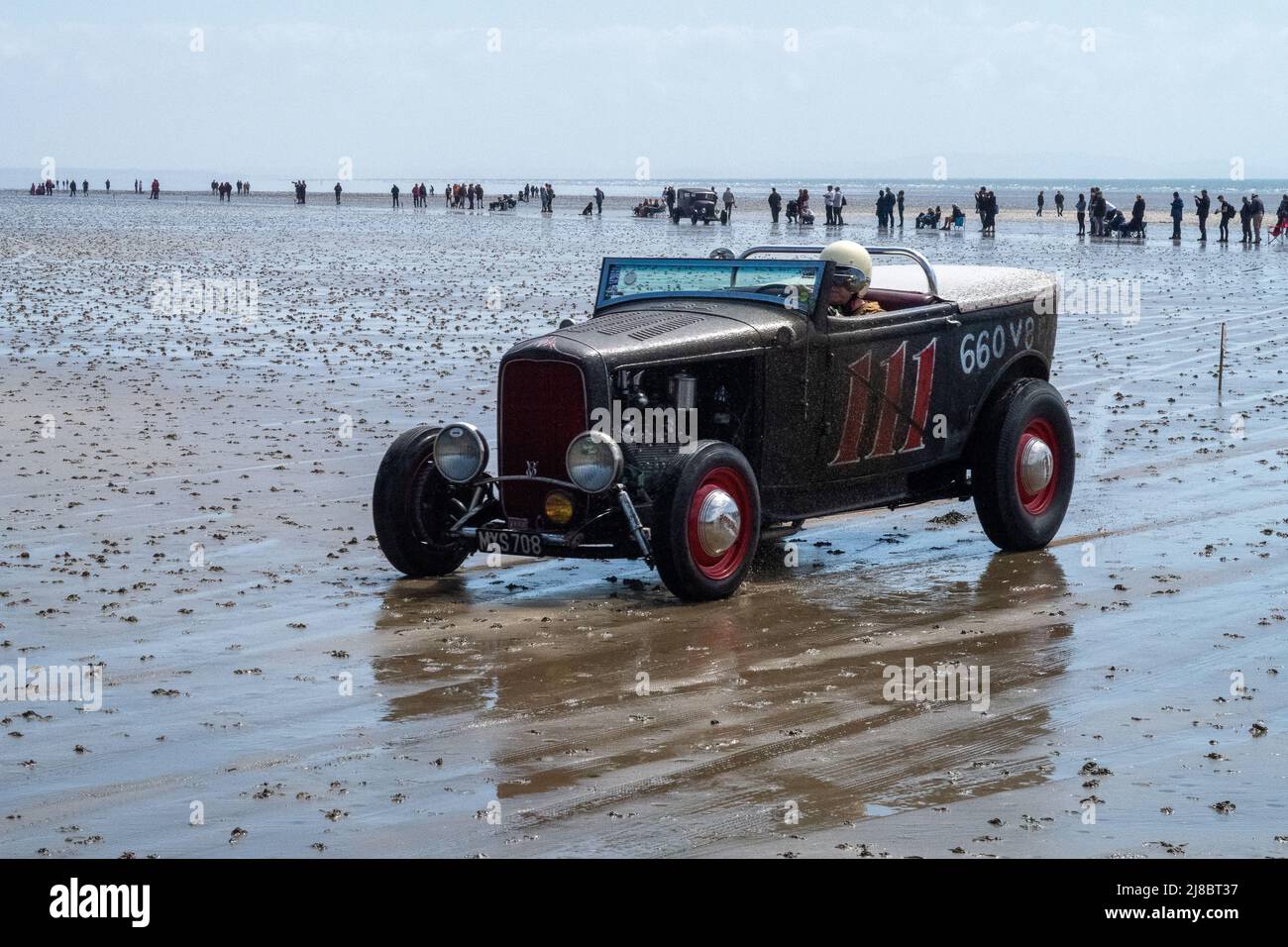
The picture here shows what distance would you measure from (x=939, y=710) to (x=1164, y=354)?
1469 centimetres

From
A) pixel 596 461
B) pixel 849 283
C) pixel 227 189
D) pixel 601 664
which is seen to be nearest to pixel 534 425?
pixel 596 461

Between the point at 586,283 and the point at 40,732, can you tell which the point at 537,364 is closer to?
the point at 40,732

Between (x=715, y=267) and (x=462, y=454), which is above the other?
(x=715, y=267)

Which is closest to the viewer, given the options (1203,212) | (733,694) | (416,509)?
(733,694)

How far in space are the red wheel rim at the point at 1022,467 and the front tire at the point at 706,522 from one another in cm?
219

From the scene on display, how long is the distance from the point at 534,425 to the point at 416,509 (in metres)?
0.86

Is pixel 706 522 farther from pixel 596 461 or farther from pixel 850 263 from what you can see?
pixel 850 263

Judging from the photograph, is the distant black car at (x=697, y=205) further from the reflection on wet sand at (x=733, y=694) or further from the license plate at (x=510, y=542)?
the license plate at (x=510, y=542)

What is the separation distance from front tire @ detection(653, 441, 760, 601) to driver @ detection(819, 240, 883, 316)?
4.60 ft

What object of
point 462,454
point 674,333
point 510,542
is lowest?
point 510,542

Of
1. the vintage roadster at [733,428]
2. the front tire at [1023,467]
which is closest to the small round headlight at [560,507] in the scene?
A: the vintage roadster at [733,428]

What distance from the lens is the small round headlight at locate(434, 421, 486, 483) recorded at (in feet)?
31.9

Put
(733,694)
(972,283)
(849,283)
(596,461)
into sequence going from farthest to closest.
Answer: (972,283), (849,283), (596,461), (733,694)

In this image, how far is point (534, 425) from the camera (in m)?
9.68
